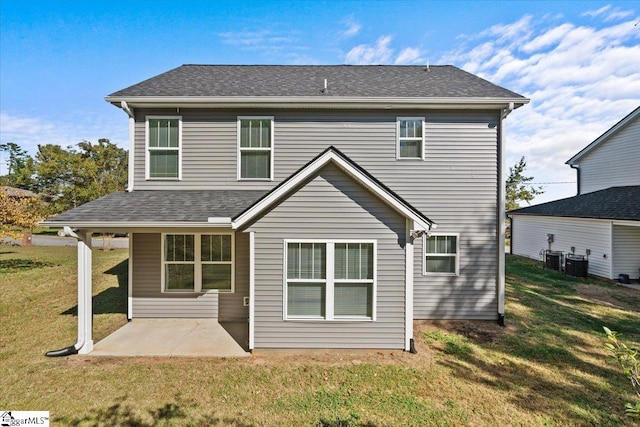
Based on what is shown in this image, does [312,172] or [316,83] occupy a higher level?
[316,83]

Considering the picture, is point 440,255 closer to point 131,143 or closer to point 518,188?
point 131,143

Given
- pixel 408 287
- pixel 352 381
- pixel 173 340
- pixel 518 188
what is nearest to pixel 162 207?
pixel 173 340

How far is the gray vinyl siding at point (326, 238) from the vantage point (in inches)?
246

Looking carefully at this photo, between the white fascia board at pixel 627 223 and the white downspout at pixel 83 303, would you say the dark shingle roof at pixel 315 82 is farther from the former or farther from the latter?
the white fascia board at pixel 627 223

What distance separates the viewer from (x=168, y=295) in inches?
322

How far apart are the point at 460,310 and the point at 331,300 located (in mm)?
4351

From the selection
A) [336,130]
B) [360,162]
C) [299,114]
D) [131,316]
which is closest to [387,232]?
[360,162]

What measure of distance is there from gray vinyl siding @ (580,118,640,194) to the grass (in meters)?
11.2

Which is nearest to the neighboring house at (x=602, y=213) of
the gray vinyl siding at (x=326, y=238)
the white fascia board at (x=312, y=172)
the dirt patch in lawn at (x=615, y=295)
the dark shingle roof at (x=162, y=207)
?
the dirt patch in lawn at (x=615, y=295)

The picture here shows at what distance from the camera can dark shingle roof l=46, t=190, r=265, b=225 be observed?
650 centimetres

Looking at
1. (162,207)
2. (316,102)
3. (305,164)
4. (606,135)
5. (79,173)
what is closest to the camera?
(162,207)

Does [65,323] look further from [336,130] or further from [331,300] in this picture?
[336,130]

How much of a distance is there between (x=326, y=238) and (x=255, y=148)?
3.74 m

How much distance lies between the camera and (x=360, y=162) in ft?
27.3
